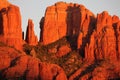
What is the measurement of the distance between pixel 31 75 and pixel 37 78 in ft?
5.25

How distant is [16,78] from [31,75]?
323 centimetres

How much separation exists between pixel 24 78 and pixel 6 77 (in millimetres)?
3795

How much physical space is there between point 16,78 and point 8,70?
2.71 meters

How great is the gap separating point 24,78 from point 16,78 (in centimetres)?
168

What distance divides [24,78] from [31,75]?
5.29 feet

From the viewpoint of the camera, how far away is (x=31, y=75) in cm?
19900

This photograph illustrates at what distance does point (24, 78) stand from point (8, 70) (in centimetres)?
397

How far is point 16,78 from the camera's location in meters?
199

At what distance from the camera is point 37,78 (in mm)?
199750

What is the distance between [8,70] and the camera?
19988 centimetres

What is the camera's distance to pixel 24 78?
198750 mm
